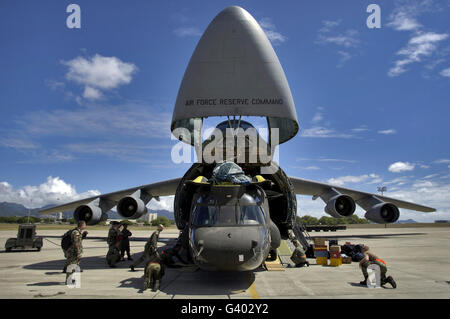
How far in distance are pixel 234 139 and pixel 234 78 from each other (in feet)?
7.66

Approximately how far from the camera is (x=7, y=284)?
7.05 metres

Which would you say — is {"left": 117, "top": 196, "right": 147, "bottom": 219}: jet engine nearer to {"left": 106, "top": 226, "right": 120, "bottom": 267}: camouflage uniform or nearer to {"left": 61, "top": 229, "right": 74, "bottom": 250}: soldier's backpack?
{"left": 106, "top": 226, "right": 120, "bottom": 267}: camouflage uniform

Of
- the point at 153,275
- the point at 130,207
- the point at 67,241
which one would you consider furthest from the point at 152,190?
the point at 153,275

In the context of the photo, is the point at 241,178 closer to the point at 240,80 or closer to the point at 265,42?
the point at 240,80

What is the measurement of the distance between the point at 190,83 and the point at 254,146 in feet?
9.97

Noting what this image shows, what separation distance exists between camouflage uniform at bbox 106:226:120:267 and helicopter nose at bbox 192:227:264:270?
4.92 meters

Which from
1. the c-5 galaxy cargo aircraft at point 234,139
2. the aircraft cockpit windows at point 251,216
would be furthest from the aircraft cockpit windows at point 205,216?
the aircraft cockpit windows at point 251,216

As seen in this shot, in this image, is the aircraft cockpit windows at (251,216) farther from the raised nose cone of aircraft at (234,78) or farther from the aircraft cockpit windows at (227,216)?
the raised nose cone of aircraft at (234,78)

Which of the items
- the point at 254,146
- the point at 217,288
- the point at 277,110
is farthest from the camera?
the point at 254,146

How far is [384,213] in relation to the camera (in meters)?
17.5

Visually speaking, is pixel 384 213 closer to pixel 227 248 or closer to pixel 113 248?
pixel 227 248

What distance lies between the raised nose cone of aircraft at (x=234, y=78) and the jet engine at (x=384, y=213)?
1155cm
